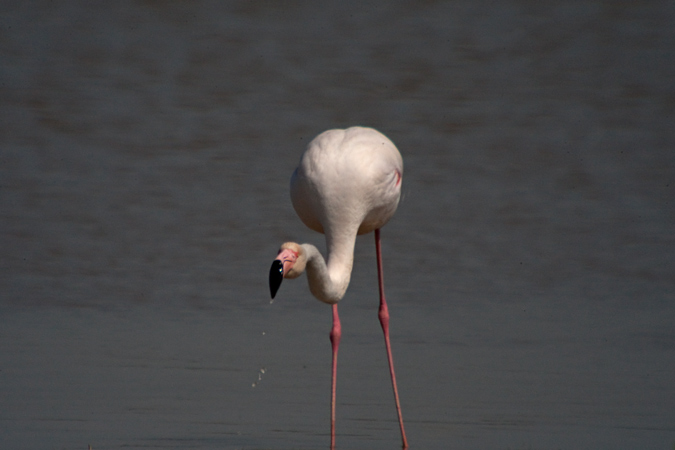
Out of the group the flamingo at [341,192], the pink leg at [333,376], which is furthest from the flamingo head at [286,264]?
the pink leg at [333,376]

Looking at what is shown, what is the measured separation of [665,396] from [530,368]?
844 millimetres

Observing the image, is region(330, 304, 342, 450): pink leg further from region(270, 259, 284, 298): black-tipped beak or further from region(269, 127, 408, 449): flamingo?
region(270, 259, 284, 298): black-tipped beak

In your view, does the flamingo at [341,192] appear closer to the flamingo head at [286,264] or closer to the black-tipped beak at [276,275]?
the flamingo head at [286,264]

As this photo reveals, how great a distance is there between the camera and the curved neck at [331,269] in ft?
16.4

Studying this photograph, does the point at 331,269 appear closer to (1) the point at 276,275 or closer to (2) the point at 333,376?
(2) the point at 333,376

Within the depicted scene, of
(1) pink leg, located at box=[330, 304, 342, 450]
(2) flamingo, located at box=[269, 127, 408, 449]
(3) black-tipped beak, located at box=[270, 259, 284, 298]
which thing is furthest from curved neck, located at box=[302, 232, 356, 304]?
(1) pink leg, located at box=[330, 304, 342, 450]

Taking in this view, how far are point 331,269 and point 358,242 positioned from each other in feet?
14.8

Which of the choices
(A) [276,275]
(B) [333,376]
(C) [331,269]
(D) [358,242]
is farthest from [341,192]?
(D) [358,242]

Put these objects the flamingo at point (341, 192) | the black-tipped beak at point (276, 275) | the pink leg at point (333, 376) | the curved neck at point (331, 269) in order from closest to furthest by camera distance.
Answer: the black-tipped beak at point (276, 275) → the curved neck at point (331, 269) → the pink leg at point (333, 376) → the flamingo at point (341, 192)

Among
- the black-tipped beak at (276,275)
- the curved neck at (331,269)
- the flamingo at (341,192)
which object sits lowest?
the black-tipped beak at (276,275)

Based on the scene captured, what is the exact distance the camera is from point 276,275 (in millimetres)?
4438

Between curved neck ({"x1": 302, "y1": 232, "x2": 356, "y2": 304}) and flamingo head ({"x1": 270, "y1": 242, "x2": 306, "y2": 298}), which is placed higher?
curved neck ({"x1": 302, "y1": 232, "x2": 356, "y2": 304})

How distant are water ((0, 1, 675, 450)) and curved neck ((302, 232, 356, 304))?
0.72 m

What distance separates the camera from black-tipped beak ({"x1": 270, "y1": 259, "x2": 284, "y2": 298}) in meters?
4.40
